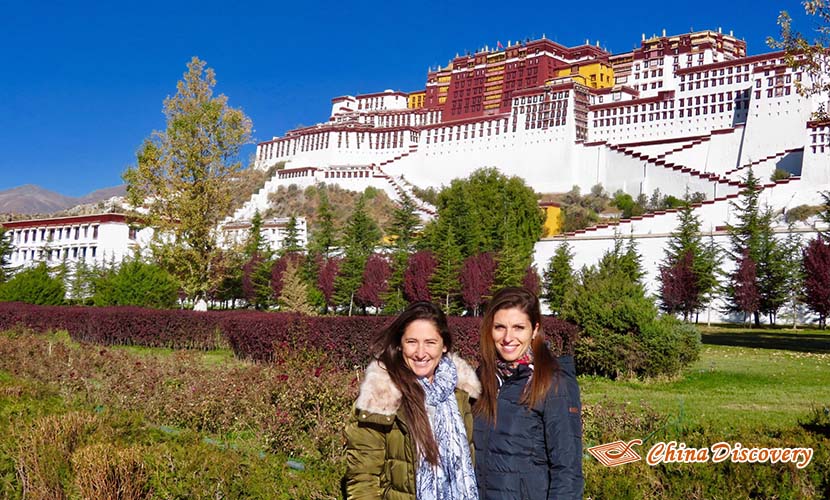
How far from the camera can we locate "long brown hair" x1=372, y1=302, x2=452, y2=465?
298 cm

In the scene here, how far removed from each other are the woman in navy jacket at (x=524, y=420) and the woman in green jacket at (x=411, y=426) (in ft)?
0.32

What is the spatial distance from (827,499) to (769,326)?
102 ft

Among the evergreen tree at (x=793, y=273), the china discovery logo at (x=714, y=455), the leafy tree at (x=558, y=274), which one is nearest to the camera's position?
the china discovery logo at (x=714, y=455)

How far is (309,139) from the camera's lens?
87562 mm

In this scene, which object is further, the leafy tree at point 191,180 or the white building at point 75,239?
the white building at point 75,239

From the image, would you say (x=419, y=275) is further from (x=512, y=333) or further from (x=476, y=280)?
(x=512, y=333)

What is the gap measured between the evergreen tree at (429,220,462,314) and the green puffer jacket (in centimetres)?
3078

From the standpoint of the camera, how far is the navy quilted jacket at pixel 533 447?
120 inches

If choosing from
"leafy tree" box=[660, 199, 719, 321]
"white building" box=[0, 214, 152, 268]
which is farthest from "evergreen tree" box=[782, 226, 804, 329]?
"white building" box=[0, 214, 152, 268]

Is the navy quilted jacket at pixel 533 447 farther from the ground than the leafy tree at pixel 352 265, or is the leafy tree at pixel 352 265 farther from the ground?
the leafy tree at pixel 352 265

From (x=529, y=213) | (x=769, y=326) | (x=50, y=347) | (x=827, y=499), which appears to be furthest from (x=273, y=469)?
(x=529, y=213)

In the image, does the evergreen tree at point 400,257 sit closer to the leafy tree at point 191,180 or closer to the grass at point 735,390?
the leafy tree at point 191,180

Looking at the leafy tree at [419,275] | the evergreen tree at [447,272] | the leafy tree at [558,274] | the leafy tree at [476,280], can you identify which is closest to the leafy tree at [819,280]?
the leafy tree at [558,274]

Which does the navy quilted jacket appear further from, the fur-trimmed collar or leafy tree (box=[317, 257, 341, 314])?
leafy tree (box=[317, 257, 341, 314])
